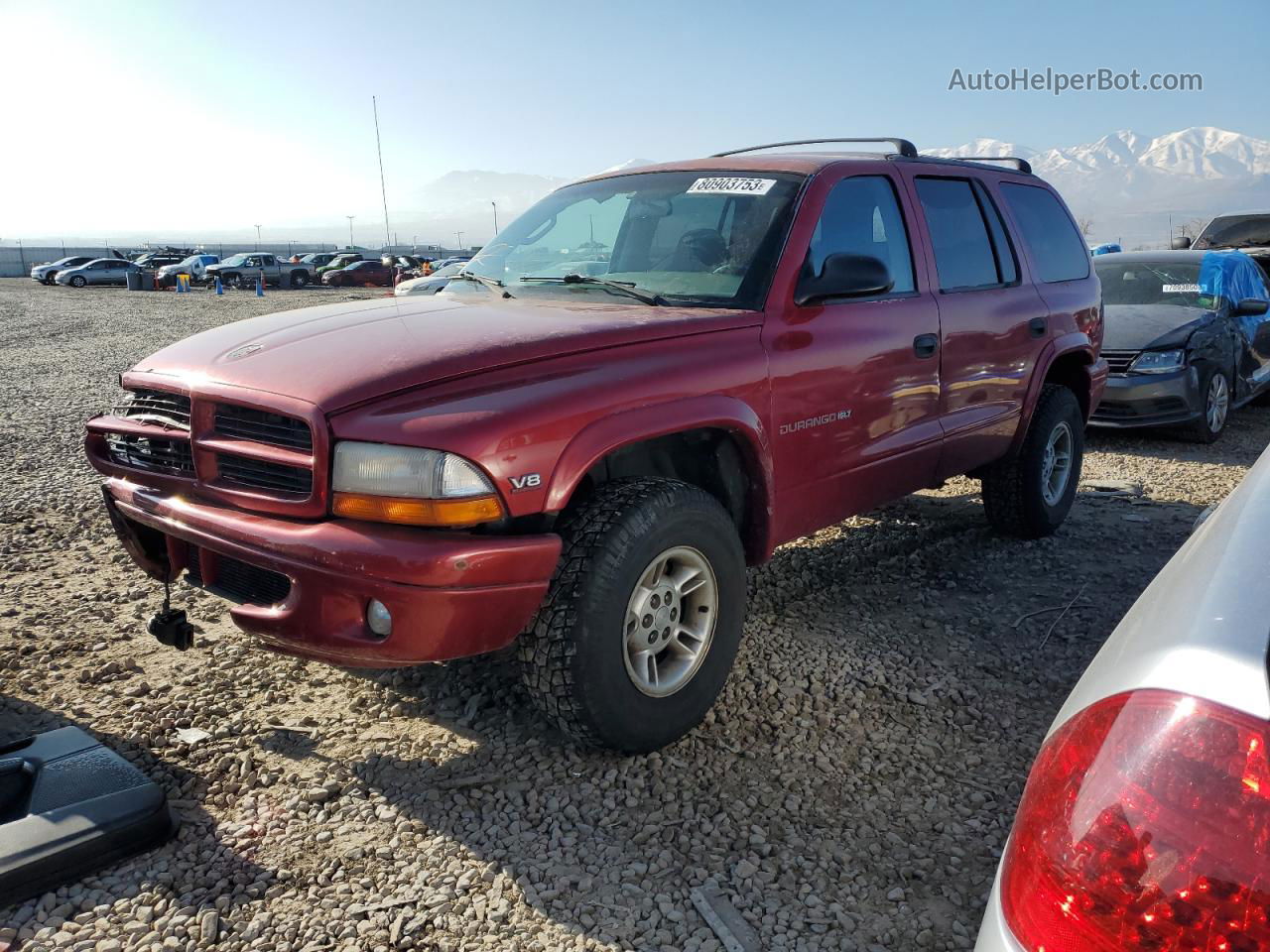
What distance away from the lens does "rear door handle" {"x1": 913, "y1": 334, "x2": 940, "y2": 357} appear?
4074mm

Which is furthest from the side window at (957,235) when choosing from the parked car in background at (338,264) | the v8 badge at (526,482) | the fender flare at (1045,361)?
the parked car in background at (338,264)

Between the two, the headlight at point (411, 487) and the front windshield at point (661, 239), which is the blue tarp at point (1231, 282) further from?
the headlight at point (411, 487)

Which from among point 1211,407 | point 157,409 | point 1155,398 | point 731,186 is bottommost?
point 1211,407

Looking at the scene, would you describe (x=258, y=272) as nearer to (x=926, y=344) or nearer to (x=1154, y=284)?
(x=1154, y=284)

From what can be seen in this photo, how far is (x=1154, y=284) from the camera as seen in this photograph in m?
9.18

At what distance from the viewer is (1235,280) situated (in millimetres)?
9031

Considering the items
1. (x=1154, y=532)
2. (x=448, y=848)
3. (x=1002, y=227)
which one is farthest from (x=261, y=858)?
(x=1154, y=532)

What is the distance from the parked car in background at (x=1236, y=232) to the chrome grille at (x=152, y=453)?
1428cm

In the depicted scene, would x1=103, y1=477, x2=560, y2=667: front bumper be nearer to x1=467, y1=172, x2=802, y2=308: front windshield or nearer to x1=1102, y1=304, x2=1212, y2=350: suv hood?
x1=467, y1=172, x2=802, y2=308: front windshield

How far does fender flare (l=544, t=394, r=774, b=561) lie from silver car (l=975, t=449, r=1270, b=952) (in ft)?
5.38

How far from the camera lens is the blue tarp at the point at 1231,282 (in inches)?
348

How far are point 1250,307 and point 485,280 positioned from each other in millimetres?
7293

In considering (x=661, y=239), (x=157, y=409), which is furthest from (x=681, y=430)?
(x=157, y=409)

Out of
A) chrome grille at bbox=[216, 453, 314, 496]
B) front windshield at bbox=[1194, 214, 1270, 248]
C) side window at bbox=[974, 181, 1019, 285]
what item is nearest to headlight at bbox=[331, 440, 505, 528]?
chrome grille at bbox=[216, 453, 314, 496]
